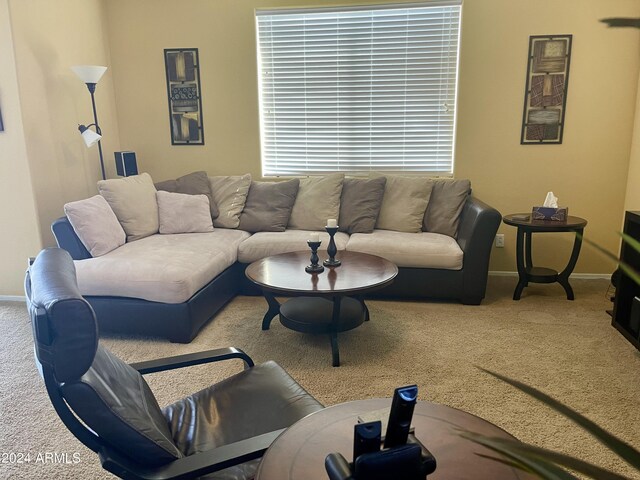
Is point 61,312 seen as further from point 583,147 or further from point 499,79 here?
point 583,147

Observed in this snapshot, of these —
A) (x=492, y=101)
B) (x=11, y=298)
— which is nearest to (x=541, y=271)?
(x=492, y=101)

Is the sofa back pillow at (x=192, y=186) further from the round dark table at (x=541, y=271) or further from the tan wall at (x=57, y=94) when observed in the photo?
the round dark table at (x=541, y=271)

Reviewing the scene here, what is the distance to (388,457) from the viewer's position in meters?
0.83

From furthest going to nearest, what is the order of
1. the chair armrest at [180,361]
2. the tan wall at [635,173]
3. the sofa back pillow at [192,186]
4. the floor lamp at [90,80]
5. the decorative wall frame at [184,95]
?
the decorative wall frame at [184,95] < the sofa back pillow at [192,186] < the tan wall at [635,173] < the floor lamp at [90,80] < the chair armrest at [180,361]

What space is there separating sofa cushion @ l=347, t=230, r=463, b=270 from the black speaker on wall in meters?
2.10

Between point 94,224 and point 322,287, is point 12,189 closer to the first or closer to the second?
point 94,224

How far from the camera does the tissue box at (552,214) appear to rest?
352 centimetres

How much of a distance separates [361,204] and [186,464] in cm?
304

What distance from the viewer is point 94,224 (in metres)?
3.14

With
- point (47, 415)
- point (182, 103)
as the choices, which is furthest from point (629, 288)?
point (182, 103)

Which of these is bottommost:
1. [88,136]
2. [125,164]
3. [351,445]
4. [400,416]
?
[351,445]

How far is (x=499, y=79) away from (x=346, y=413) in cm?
356

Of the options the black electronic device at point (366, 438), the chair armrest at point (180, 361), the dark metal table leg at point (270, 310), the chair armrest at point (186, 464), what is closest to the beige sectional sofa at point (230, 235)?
the dark metal table leg at point (270, 310)

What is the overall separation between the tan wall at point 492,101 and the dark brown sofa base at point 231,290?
0.73m
